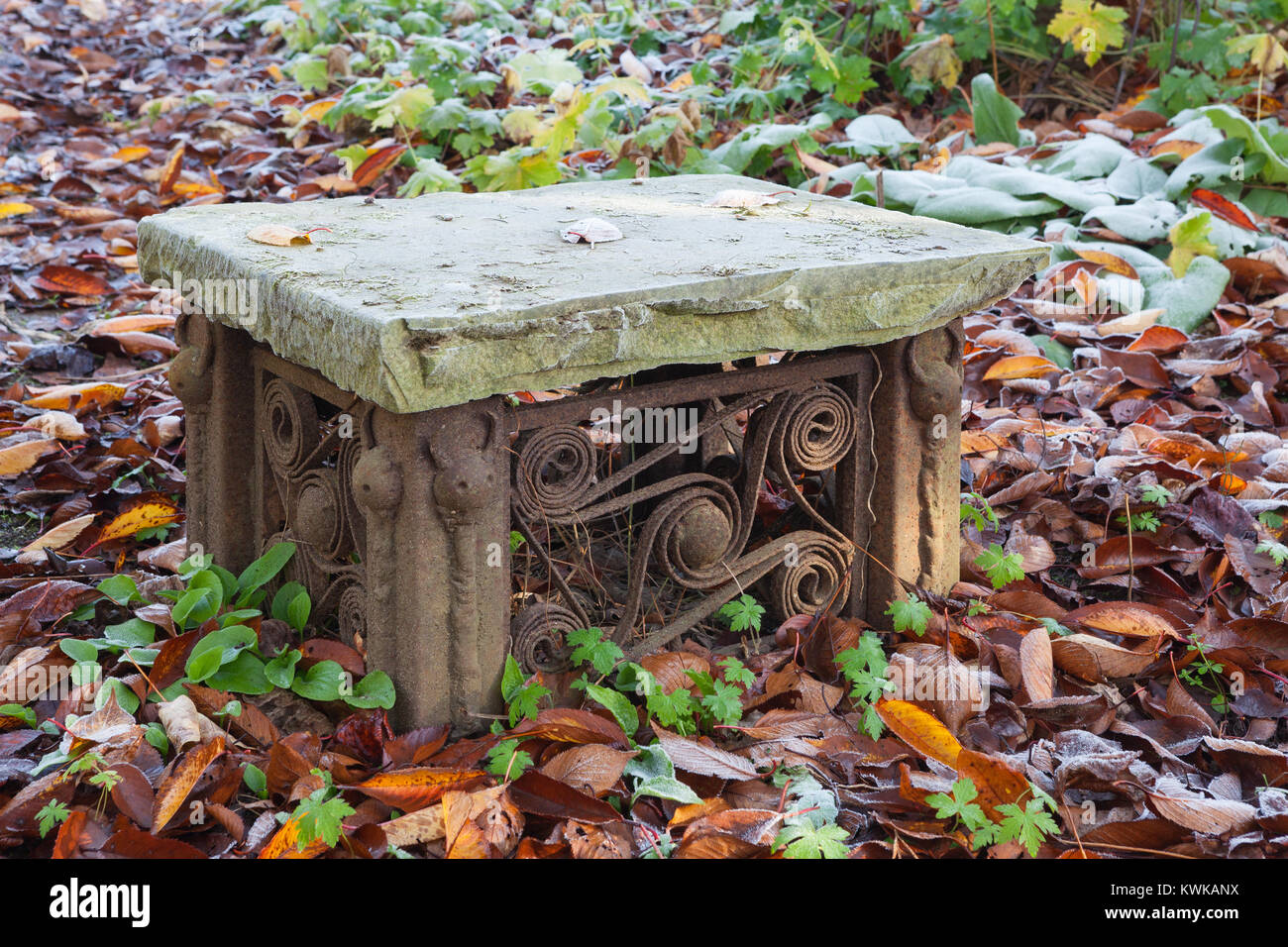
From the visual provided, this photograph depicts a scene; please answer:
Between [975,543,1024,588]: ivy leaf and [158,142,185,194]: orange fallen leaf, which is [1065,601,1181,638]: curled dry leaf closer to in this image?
[975,543,1024,588]: ivy leaf

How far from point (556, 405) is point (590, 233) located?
394 millimetres

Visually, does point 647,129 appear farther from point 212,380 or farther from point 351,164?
point 212,380

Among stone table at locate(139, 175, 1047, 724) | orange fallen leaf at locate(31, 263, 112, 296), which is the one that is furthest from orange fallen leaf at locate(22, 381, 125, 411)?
stone table at locate(139, 175, 1047, 724)

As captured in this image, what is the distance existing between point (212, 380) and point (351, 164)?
2.60 metres

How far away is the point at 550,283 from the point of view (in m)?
1.96

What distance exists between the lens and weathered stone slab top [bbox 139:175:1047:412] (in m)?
1.80

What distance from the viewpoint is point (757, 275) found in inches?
79.7

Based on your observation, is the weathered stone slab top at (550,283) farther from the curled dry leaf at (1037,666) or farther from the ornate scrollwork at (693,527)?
the curled dry leaf at (1037,666)

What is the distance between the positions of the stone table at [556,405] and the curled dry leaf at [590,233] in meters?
0.01

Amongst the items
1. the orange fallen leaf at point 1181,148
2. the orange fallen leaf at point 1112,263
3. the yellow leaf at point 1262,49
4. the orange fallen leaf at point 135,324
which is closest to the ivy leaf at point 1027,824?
the orange fallen leaf at point 1112,263

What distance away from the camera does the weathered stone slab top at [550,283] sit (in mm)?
1798

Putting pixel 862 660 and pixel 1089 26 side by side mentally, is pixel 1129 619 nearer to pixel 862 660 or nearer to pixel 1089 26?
pixel 862 660

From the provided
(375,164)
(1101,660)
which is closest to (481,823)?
(1101,660)
